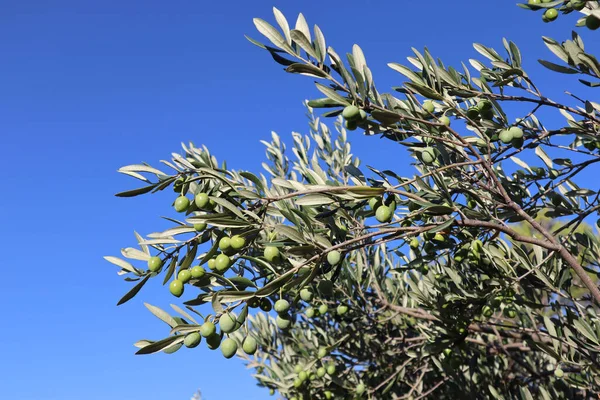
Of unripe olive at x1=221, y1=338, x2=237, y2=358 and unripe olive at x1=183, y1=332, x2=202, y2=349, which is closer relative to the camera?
unripe olive at x1=183, y1=332, x2=202, y2=349

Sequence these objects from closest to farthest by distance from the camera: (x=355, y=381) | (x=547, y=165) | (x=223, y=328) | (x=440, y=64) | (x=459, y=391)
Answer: (x=223, y=328)
(x=440, y=64)
(x=547, y=165)
(x=459, y=391)
(x=355, y=381)

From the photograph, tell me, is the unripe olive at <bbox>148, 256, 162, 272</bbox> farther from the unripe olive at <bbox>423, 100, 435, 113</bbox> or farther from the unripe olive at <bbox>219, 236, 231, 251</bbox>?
the unripe olive at <bbox>423, 100, 435, 113</bbox>

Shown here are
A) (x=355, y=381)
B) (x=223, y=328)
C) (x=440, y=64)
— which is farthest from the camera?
(x=355, y=381)

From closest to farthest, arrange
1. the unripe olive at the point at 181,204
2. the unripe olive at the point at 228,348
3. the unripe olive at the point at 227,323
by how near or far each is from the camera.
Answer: the unripe olive at the point at 227,323 → the unripe olive at the point at 228,348 → the unripe olive at the point at 181,204

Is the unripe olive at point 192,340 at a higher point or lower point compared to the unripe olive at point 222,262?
lower

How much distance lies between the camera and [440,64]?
9.04 feet

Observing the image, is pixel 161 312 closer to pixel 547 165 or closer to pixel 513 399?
pixel 547 165

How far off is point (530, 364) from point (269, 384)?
2764 mm

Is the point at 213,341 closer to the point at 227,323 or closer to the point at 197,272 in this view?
the point at 227,323

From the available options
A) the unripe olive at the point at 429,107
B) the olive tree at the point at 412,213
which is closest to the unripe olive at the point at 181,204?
the olive tree at the point at 412,213

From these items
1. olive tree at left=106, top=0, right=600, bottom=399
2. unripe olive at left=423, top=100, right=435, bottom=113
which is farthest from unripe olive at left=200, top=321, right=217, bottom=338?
unripe olive at left=423, top=100, right=435, bottom=113

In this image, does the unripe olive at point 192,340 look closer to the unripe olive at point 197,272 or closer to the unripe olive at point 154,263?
the unripe olive at point 197,272

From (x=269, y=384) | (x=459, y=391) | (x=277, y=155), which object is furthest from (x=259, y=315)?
(x=459, y=391)

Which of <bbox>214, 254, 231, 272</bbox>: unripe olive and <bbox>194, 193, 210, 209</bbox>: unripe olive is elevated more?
<bbox>194, 193, 210, 209</bbox>: unripe olive
